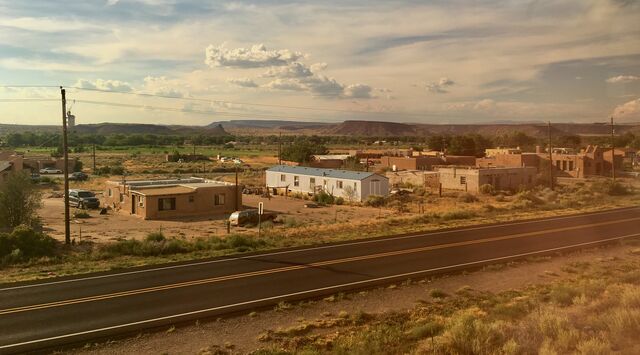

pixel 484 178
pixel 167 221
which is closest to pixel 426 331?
pixel 167 221

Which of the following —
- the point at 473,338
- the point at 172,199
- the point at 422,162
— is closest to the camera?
the point at 473,338

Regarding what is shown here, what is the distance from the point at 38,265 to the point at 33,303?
24.8 ft

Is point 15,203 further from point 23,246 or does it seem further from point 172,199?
point 23,246

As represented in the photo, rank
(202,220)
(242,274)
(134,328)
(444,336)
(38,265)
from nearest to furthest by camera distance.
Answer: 1. (444,336)
2. (134,328)
3. (242,274)
4. (38,265)
5. (202,220)

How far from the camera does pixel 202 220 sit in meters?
44.2

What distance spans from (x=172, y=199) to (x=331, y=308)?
3159 centimetres

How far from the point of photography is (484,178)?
61312mm

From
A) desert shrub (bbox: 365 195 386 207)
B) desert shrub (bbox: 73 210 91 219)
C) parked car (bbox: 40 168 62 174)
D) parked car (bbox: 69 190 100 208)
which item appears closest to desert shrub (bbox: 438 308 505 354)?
desert shrub (bbox: 365 195 386 207)

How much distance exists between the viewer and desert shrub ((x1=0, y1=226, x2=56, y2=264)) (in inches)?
958

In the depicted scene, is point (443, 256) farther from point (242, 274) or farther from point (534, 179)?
point (534, 179)

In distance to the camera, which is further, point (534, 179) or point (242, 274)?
point (534, 179)

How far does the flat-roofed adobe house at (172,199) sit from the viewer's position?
4481 centimetres

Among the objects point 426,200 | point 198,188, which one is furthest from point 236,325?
point 426,200

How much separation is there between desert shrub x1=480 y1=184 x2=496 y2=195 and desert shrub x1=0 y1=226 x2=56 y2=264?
151 feet
